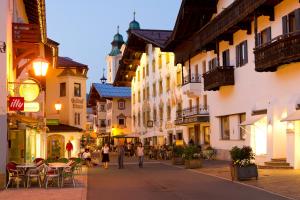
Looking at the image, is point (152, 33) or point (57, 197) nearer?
point (57, 197)

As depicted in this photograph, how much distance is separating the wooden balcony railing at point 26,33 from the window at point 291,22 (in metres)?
12.4

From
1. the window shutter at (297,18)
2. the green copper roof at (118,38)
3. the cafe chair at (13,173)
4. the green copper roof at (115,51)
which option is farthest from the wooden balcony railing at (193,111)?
the green copper roof at (118,38)

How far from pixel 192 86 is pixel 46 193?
87.2 feet

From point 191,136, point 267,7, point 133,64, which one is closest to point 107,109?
point 133,64

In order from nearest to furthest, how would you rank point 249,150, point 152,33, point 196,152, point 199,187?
point 199,187
point 249,150
point 196,152
point 152,33

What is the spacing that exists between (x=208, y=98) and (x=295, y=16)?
1667 centimetres

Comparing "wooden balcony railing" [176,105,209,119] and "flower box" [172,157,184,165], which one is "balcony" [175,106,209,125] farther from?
"flower box" [172,157,184,165]

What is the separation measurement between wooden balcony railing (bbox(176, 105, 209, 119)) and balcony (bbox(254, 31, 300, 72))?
14.7m

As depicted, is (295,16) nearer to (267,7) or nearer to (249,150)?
(267,7)

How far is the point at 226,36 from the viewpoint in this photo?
1373 inches

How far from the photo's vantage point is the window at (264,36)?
2867 centimetres

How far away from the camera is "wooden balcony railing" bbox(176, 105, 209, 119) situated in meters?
41.9

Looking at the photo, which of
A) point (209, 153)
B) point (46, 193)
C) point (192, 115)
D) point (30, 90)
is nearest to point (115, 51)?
point (192, 115)

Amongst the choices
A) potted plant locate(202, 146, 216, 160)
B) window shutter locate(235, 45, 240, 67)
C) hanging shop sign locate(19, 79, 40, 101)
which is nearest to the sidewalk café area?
hanging shop sign locate(19, 79, 40, 101)
